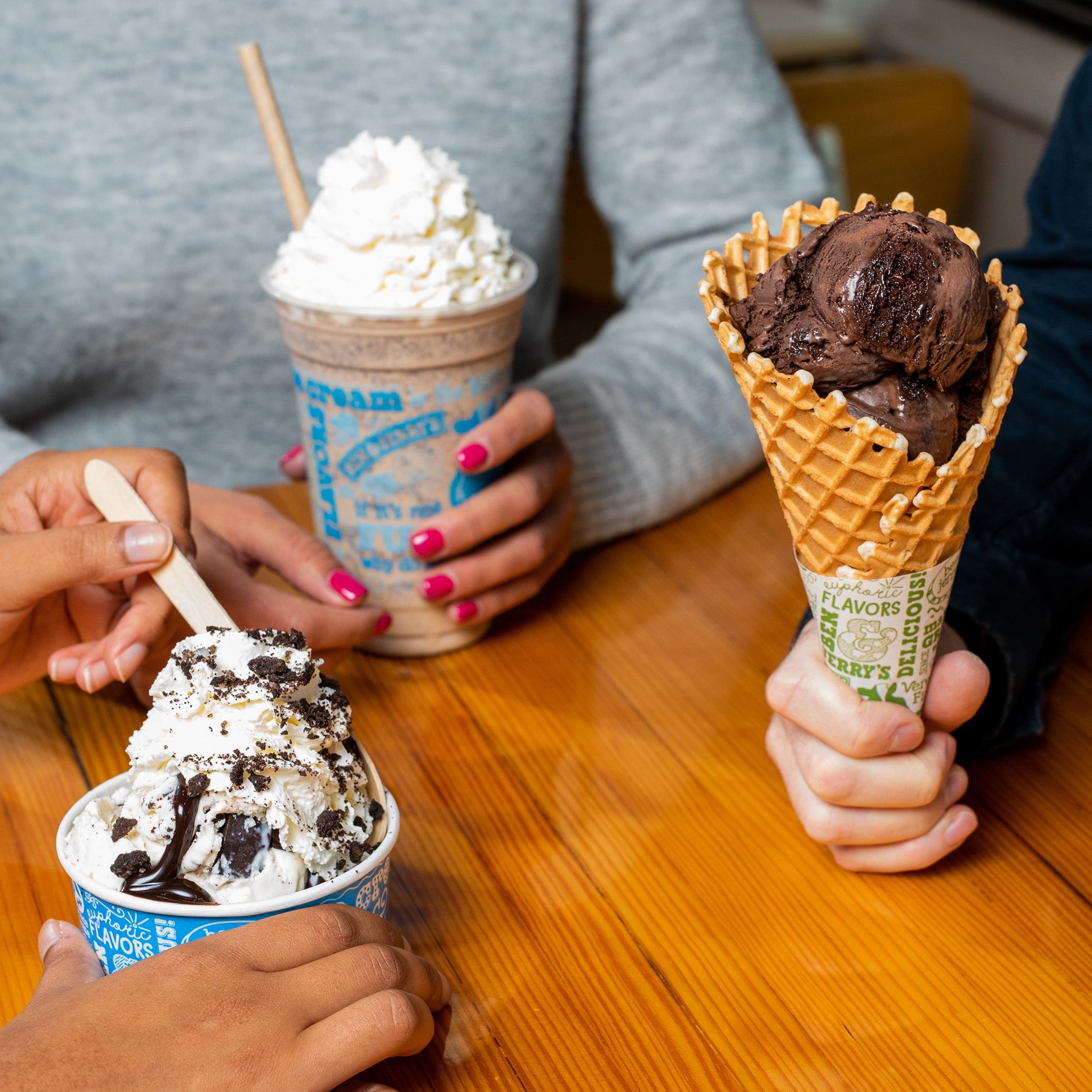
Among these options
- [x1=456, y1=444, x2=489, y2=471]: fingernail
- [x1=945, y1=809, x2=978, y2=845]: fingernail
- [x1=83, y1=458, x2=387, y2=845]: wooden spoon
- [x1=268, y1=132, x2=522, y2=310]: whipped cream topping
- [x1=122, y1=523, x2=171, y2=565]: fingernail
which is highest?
[x1=268, y1=132, x2=522, y2=310]: whipped cream topping

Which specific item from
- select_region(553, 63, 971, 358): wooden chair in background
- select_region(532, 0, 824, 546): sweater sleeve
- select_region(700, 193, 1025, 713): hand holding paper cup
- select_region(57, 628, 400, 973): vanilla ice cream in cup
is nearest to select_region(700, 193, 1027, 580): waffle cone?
select_region(700, 193, 1025, 713): hand holding paper cup

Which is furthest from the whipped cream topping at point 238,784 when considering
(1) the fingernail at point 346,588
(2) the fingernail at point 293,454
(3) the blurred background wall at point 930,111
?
(3) the blurred background wall at point 930,111

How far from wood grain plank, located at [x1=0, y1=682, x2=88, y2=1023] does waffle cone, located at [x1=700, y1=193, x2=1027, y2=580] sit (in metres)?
0.55

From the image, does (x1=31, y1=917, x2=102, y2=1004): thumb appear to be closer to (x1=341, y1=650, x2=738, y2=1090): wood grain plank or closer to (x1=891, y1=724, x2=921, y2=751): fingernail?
(x1=341, y1=650, x2=738, y2=1090): wood grain plank

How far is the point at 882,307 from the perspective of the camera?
2.13 ft

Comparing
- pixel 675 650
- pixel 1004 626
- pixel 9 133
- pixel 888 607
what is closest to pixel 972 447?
pixel 888 607

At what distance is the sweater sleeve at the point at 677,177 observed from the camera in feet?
4.33

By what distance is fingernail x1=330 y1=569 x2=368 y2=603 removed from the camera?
0.95 meters

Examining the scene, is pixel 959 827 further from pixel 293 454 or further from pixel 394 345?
pixel 293 454

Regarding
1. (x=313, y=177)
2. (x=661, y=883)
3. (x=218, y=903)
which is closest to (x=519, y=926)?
(x=661, y=883)

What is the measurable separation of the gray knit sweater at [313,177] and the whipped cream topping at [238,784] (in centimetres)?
58

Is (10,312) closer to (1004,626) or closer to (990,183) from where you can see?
(1004,626)

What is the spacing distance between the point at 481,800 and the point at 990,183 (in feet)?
9.78

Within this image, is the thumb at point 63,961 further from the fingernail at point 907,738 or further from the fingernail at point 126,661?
the fingernail at point 907,738
